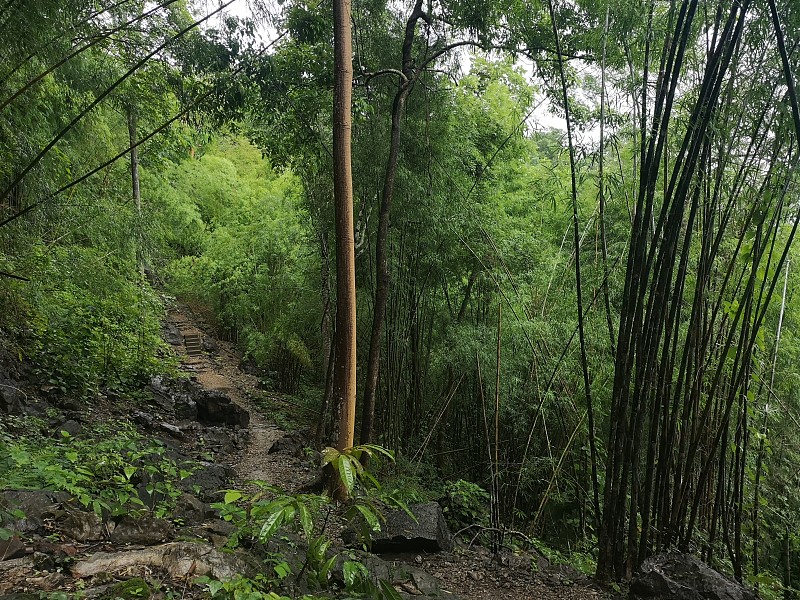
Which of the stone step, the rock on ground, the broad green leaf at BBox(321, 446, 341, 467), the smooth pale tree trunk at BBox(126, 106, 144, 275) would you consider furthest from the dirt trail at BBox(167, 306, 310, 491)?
the smooth pale tree trunk at BBox(126, 106, 144, 275)

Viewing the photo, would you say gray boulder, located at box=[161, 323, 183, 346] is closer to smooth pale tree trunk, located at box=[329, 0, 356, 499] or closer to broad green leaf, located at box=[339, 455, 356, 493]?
smooth pale tree trunk, located at box=[329, 0, 356, 499]

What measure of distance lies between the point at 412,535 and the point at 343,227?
2.04 m

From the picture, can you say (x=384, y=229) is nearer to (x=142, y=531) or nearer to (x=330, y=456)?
(x=142, y=531)

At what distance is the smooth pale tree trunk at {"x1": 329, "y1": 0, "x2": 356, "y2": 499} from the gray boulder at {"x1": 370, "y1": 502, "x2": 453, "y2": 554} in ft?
3.14

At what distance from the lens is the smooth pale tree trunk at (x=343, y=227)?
282 centimetres

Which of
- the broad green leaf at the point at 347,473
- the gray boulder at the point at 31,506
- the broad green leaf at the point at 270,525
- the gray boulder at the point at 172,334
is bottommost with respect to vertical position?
the gray boulder at the point at 31,506

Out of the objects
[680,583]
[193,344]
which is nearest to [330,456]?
[680,583]

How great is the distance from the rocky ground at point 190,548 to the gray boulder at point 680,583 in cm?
44

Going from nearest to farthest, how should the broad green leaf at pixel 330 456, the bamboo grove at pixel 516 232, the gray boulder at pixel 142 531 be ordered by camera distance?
the broad green leaf at pixel 330 456
the gray boulder at pixel 142 531
the bamboo grove at pixel 516 232

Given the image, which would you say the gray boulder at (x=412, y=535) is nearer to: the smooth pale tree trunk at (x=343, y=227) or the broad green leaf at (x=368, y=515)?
the smooth pale tree trunk at (x=343, y=227)

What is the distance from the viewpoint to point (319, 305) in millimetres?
7414

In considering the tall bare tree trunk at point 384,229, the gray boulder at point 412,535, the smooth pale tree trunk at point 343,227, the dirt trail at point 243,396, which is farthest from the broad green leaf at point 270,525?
the tall bare tree trunk at point 384,229

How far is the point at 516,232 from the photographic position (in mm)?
5141

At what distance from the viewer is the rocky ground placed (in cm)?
181
